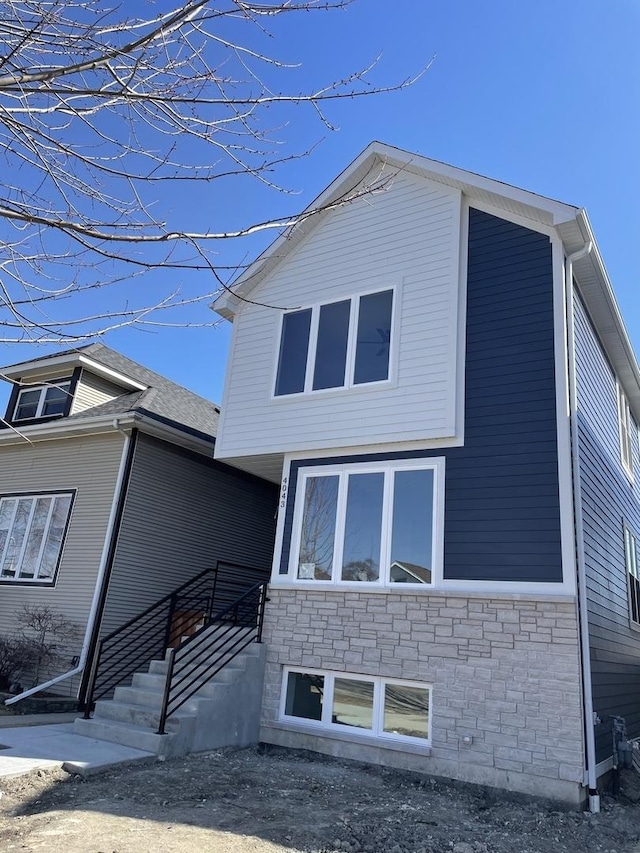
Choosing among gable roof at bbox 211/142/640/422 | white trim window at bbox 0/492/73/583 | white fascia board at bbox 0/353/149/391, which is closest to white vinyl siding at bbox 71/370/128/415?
white fascia board at bbox 0/353/149/391

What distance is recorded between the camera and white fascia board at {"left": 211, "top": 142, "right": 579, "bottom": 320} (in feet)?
27.0

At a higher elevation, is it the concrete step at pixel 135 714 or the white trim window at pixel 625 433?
the white trim window at pixel 625 433

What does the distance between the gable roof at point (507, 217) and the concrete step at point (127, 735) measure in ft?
16.6

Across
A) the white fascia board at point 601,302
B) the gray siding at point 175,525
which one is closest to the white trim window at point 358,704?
the gray siding at point 175,525

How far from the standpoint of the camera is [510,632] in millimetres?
7113

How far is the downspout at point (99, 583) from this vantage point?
9.60m

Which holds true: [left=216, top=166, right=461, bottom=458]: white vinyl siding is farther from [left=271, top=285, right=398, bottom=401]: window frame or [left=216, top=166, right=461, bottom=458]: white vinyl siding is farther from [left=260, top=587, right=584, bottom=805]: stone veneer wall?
[left=260, top=587, right=584, bottom=805]: stone veneer wall

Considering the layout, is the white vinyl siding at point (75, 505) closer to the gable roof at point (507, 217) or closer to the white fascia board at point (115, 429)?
the white fascia board at point (115, 429)

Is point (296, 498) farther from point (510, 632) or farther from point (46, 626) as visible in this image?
point (46, 626)

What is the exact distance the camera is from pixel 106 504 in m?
11.3

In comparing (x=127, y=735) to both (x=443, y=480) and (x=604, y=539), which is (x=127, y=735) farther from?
(x=604, y=539)

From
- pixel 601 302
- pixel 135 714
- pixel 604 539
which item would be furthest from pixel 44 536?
pixel 601 302

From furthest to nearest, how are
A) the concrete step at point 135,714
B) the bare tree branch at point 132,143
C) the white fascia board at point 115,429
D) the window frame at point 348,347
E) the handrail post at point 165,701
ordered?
the white fascia board at point 115,429 < the window frame at point 348,347 < the concrete step at point 135,714 < the handrail post at point 165,701 < the bare tree branch at point 132,143

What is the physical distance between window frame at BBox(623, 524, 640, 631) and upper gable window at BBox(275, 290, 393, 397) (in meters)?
5.26
